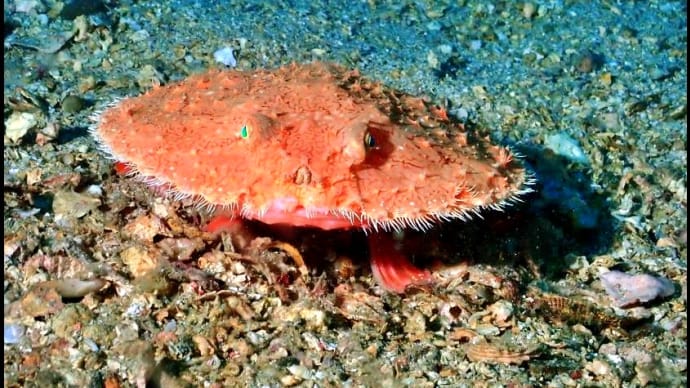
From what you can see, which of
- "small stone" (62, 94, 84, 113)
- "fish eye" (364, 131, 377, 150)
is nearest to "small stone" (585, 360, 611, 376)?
"fish eye" (364, 131, 377, 150)

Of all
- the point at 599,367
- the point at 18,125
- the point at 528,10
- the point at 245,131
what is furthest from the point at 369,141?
the point at 528,10

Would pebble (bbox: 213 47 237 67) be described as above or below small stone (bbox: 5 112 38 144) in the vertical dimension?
below

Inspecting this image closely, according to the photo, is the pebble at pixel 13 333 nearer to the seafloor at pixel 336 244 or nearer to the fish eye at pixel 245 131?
the seafloor at pixel 336 244

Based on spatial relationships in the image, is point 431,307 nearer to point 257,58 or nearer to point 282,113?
point 282,113

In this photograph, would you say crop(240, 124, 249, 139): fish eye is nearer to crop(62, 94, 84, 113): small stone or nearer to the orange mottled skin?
the orange mottled skin

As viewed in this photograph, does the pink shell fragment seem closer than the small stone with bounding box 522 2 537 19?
Yes

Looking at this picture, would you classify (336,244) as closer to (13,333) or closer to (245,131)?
(245,131)
